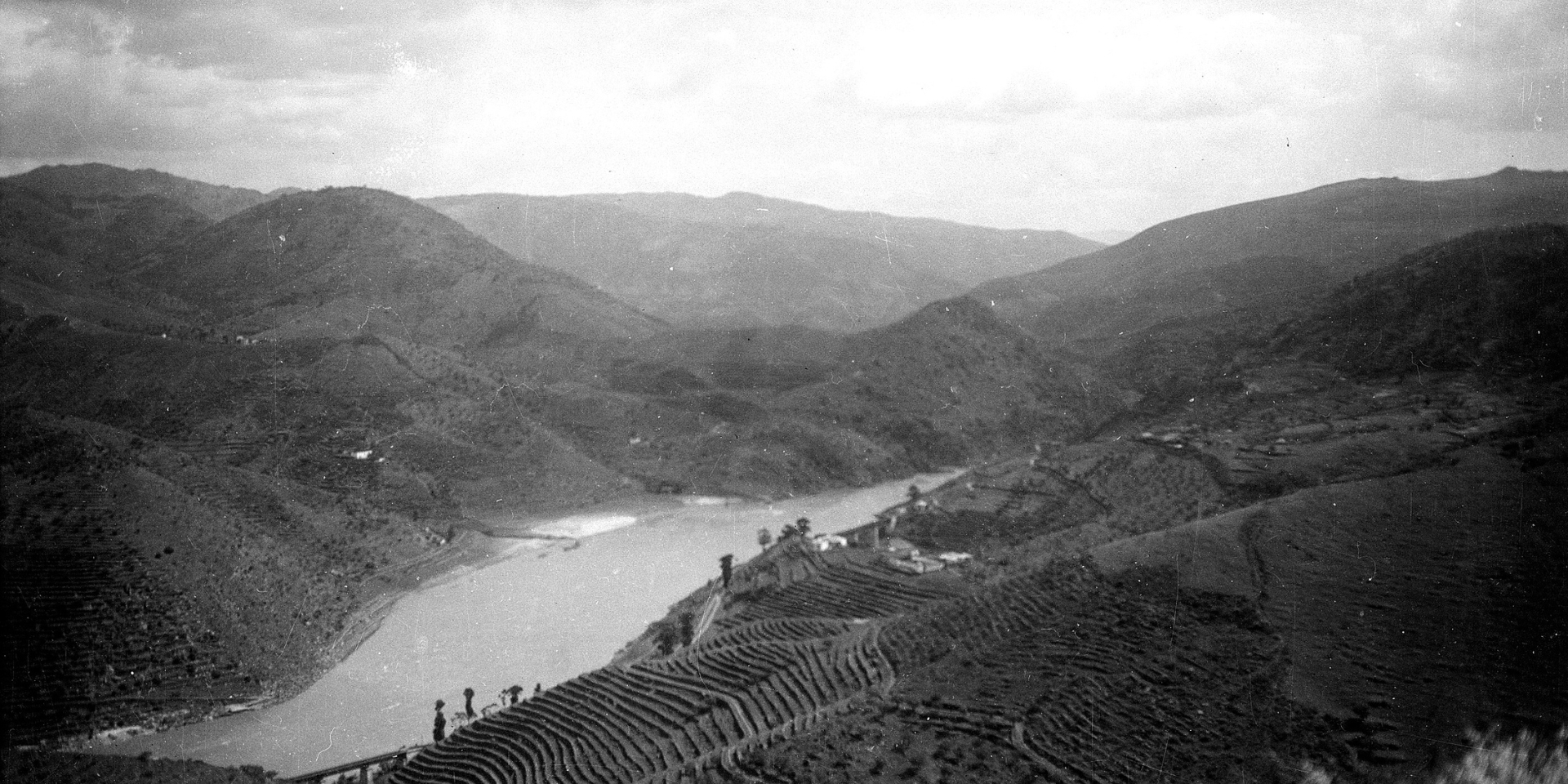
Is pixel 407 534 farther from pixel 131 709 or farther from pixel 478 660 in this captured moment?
pixel 131 709

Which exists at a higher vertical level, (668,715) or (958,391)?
(958,391)

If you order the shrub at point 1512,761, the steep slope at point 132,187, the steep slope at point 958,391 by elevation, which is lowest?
the shrub at point 1512,761

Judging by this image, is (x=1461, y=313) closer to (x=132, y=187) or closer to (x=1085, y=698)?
(x=1085, y=698)

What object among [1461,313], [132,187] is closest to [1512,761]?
[1461,313]

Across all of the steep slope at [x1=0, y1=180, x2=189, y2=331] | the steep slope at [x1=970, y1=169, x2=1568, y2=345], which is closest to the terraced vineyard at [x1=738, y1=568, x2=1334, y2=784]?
the steep slope at [x1=970, y1=169, x2=1568, y2=345]

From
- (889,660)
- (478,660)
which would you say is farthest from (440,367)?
(889,660)

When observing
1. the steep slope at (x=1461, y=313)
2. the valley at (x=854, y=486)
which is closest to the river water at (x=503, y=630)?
the valley at (x=854, y=486)

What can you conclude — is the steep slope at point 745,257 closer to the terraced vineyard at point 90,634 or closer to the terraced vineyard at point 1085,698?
the terraced vineyard at point 90,634
